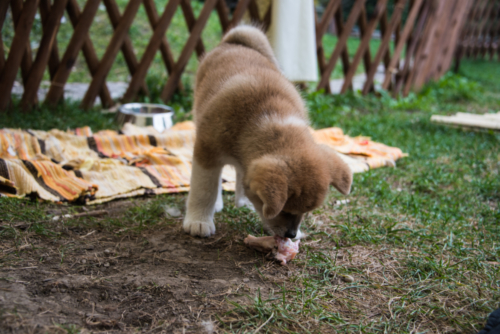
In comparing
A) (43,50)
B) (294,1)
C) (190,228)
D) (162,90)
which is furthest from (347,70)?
(190,228)

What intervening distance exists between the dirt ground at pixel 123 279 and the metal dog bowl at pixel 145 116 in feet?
7.29

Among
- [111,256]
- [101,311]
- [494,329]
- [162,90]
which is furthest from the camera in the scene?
[162,90]

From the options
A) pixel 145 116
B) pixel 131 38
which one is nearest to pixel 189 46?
pixel 145 116

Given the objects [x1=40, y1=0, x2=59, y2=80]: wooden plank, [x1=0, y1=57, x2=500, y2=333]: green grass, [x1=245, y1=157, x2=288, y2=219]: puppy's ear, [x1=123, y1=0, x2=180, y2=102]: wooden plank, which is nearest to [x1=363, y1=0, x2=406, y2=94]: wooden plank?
[x1=0, y1=57, x2=500, y2=333]: green grass

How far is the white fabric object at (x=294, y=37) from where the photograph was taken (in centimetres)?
529

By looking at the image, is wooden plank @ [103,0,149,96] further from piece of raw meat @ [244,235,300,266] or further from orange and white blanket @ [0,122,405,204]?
piece of raw meat @ [244,235,300,266]

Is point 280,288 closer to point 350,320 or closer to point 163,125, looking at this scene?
point 350,320

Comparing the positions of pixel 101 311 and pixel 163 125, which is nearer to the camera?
pixel 101 311

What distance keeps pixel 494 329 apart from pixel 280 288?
92 cm

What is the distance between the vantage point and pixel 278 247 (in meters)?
2.30

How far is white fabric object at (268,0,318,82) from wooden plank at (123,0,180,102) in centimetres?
131

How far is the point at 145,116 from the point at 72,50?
1154mm

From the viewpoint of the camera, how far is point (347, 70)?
700 cm

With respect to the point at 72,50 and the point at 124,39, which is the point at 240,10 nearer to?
the point at 124,39
